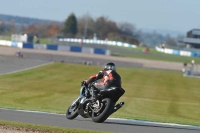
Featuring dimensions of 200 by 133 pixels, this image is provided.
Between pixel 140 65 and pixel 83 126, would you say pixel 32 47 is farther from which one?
pixel 83 126

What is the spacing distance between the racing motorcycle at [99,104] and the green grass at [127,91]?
7.37 meters

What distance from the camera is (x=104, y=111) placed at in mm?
13422

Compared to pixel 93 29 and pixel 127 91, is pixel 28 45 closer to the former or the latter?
pixel 127 91

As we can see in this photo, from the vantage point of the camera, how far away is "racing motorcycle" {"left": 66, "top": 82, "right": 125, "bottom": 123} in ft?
44.2

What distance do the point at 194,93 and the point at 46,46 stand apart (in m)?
42.6

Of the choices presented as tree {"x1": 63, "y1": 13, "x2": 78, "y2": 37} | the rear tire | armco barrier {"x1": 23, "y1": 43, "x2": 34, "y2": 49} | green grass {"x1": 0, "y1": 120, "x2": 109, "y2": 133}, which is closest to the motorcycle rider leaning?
the rear tire

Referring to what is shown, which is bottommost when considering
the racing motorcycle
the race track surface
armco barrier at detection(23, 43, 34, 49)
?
armco barrier at detection(23, 43, 34, 49)

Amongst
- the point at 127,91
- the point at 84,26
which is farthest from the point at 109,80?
the point at 84,26

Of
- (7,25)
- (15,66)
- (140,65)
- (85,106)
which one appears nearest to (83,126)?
(85,106)

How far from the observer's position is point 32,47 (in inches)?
3204

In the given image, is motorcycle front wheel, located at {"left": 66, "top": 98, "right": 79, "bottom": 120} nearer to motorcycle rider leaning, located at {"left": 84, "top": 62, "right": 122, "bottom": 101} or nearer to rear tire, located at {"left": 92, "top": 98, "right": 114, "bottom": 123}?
motorcycle rider leaning, located at {"left": 84, "top": 62, "right": 122, "bottom": 101}

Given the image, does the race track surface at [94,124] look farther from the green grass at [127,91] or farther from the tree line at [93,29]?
the tree line at [93,29]

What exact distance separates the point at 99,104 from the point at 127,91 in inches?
1086

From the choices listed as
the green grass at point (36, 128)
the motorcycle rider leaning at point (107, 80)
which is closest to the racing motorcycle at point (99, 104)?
the motorcycle rider leaning at point (107, 80)
